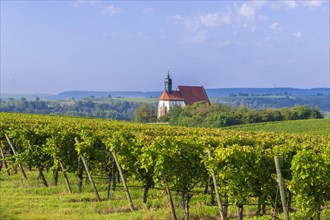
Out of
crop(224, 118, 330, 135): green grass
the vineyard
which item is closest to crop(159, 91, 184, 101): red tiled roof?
crop(224, 118, 330, 135): green grass

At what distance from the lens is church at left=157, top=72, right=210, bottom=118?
459ft

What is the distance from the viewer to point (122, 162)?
14.0 metres

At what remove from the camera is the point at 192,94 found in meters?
144

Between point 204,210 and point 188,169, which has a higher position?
point 188,169

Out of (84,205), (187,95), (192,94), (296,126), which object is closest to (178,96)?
(187,95)

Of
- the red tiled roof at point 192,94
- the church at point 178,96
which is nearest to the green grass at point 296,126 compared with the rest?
the church at point 178,96

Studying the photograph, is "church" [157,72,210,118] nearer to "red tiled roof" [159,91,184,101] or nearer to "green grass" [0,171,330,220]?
"red tiled roof" [159,91,184,101]

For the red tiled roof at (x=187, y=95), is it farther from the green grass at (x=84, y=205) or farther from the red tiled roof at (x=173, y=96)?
the green grass at (x=84, y=205)

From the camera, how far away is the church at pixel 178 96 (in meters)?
140

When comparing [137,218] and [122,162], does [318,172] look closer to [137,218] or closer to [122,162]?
[137,218]

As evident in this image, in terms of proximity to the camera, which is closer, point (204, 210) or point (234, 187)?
point (234, 187)

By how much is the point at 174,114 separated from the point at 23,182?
284 feet

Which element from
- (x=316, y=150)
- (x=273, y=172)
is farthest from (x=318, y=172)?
(x=316, y=150)

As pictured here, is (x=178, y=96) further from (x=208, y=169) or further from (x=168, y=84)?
(x=208, y=169)
